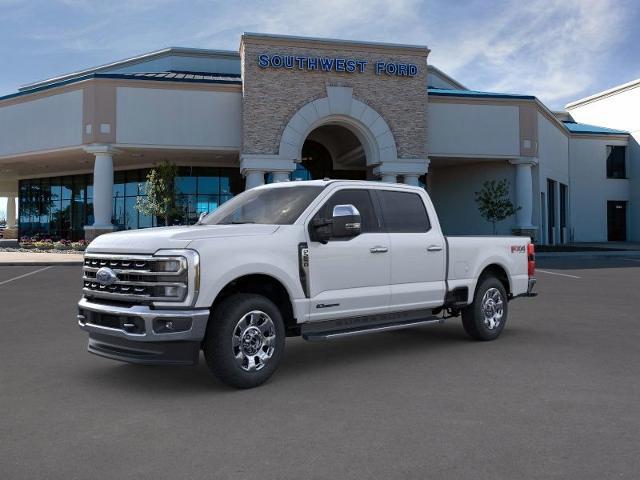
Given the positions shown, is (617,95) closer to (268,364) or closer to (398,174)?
(398,174)

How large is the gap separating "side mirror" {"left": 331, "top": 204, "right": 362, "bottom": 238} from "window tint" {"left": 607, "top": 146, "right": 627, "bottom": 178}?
1738 inches

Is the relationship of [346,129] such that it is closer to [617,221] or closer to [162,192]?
[162,192]

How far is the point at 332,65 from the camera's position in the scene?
29.0 metres

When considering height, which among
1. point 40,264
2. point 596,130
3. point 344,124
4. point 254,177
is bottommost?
point 40,264

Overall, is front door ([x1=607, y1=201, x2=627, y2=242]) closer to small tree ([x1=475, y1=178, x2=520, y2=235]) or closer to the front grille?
small tree ([x1=475, y1=178, x2=520, y2=235])

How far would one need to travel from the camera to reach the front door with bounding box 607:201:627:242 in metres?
45.4

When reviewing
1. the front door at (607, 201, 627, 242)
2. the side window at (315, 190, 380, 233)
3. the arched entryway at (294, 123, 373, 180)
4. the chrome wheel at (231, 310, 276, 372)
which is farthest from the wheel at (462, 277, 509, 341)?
the front door at (607, 201, 627, 242)

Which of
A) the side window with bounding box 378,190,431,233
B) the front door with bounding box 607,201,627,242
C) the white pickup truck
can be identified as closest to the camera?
the white pickup truck

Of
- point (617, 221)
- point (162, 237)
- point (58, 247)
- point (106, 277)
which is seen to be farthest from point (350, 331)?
point (617, 221)

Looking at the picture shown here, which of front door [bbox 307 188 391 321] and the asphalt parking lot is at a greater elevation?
front door [bbox 307 188 391 321]

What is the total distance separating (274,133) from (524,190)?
1420 cm

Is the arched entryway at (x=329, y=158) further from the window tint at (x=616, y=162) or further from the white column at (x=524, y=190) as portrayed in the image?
the window tint at (x=616, y=162)

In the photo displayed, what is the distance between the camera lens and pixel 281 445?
14.0 ft

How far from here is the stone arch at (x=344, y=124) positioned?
Result: 28828 millimetres
